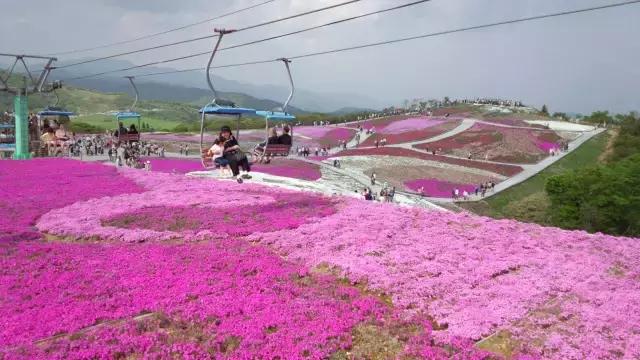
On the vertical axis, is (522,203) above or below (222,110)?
below

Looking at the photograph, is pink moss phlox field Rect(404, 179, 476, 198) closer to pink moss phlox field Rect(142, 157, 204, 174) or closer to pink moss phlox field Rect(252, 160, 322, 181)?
pink moss phlox field Rect(252, 160, 322, 181)

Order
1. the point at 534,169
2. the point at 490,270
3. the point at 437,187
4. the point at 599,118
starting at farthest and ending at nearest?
the point at 599,118, the point at 534,169, the point at 437,187, the point at 490,270

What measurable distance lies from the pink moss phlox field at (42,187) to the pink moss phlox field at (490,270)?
9214mm

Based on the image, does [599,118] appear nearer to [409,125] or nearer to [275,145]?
[409,125]

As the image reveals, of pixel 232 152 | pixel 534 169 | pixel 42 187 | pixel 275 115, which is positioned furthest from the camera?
pixel 534 169

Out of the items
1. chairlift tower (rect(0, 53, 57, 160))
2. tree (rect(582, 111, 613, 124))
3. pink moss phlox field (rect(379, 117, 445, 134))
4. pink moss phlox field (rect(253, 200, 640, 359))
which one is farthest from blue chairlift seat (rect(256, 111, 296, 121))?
tree (rect(582, 111, 613, 124))

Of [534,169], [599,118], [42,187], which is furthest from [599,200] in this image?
[599,118]

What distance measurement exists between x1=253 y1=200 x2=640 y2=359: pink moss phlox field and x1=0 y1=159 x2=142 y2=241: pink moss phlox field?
30.2 feet

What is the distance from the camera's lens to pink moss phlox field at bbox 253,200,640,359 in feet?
33.0

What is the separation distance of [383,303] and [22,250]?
34.0ft

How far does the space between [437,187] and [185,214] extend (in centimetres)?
4272

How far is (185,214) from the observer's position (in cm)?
2034

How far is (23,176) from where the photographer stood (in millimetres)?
30062

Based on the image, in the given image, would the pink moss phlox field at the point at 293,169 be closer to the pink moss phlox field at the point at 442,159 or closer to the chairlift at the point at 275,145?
the pink moss phlox field at the point at 442,159
